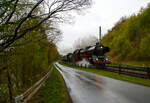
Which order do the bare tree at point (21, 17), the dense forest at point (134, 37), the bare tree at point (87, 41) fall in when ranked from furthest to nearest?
the bare tree at point (87, 41), the dense forest at point (134, 37), the bare tree at point (21, 17)

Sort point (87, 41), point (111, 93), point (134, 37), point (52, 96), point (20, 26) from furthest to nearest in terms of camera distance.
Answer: point (87, 41), point (134, 37), point (111, 93), point (52, 96), point (20, 26)

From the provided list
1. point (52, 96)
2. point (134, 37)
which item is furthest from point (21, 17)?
point (134, 37)

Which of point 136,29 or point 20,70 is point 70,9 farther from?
point 136,29

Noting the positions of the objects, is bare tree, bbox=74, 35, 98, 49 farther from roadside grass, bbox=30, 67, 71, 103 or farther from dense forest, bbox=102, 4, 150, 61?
roadside grass, bbox=30, 67, 71, 103

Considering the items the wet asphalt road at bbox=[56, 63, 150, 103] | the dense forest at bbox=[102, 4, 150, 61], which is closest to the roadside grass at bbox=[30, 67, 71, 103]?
the wet asphalt road at bbox=[56, 63, 150, 103]

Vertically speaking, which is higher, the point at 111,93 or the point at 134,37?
the point at 134,37

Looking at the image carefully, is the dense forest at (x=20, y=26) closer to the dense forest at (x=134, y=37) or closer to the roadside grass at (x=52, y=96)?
the roadside grass at (x=52, y=96)

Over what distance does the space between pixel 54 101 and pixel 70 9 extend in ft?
14.6

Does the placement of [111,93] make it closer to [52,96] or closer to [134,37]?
[52,96]

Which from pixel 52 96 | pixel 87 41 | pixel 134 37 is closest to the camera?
pixel 52 96

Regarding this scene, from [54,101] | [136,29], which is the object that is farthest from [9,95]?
[136,29]

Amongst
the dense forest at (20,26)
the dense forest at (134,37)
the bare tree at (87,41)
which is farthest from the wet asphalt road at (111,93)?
the bare tree at (87,41)

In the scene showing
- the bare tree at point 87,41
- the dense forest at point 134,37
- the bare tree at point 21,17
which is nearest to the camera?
the bare tree at point 21,17

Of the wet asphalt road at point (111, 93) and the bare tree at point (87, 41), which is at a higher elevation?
the bare tree at point (87, 41)
